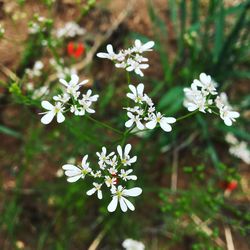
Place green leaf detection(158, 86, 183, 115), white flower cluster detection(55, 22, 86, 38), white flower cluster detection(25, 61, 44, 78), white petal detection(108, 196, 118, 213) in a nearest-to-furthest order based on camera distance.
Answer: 1. white petal detection(108, 196, 118, 213)
2. green leaf detection(158, 86, 183, 115)
3. white flower cluster detection(25, 61, 44, 78)
4. white flower cluster detection(55, 22, 86, 38)

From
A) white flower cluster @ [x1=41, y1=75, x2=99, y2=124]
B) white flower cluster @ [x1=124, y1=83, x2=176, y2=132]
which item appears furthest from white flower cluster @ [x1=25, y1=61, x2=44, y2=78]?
white flower cluster @ [x1=124, y1=83, x2=176, y2=132]

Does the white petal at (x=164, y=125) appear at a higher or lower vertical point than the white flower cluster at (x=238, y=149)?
lower

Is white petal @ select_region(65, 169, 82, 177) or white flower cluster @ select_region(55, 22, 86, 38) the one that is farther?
white flower cluster @ select_region(55, 22, 86, 38)

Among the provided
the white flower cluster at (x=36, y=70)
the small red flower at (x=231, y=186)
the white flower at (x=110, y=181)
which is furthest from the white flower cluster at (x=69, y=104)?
the small red flower at (x=231, y=186)

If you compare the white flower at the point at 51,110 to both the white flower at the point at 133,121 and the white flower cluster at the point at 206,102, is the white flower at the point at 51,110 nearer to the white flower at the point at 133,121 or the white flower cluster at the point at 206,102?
the white flower at the point at 133,121

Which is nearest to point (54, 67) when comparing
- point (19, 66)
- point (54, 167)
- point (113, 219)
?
point (19, 66)

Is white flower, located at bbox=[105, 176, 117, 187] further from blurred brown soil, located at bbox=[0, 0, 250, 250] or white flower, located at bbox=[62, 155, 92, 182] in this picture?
blurred brown soil, located at bbox=[0, 0, 250, 250]

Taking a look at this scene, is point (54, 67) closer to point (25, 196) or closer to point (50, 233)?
point (25, 196)

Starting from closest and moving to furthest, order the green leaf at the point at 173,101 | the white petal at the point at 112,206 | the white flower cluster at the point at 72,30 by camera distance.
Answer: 1. the white petal at the point at 112,206
2. the green leaf at the point at 173,101
3. the white flower cluster at the point at 72,30
